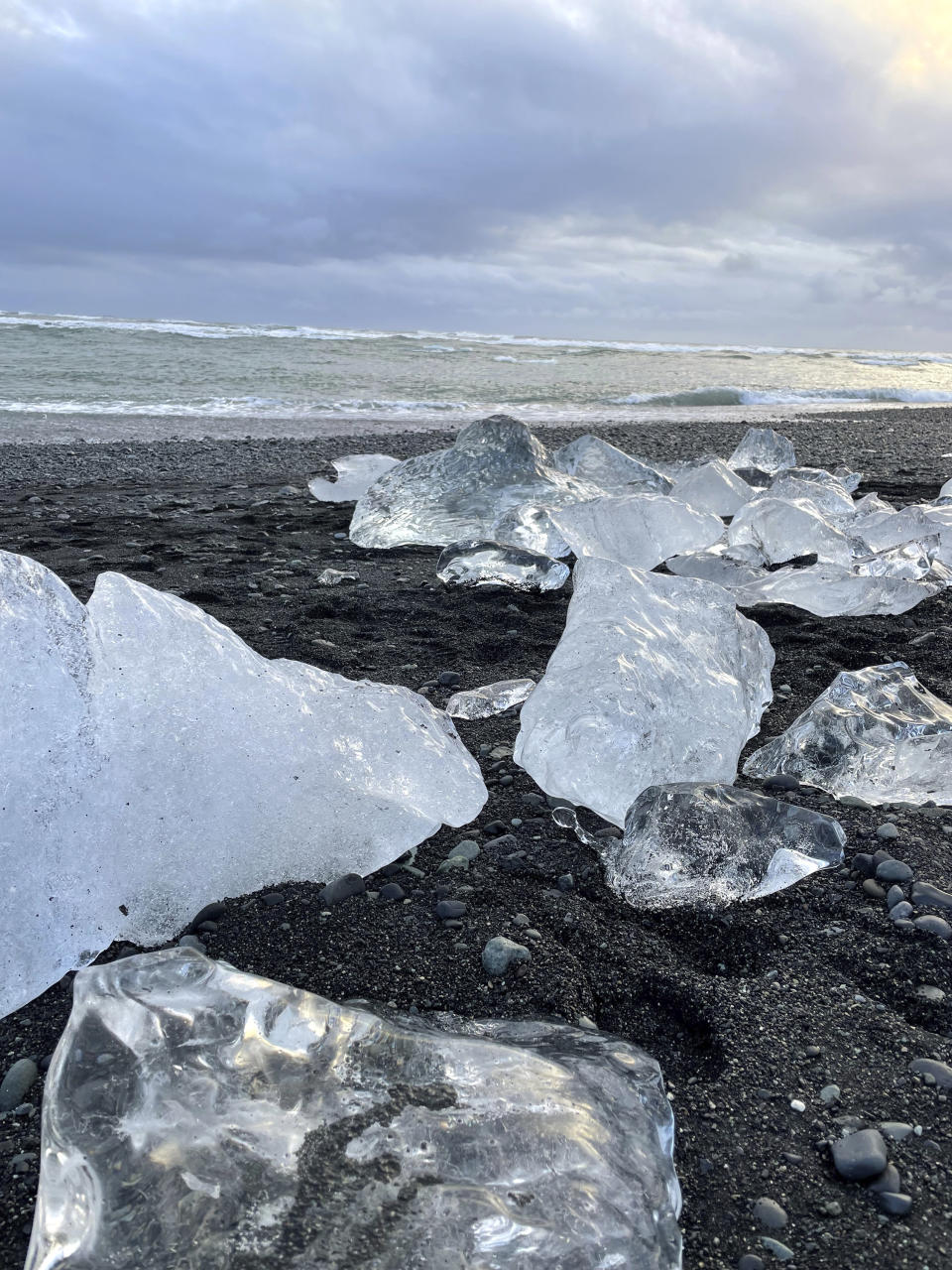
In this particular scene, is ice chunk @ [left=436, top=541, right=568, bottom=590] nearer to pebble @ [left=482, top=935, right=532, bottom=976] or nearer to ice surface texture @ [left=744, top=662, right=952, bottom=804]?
ice surface texture @ [left=744, top=662, right=952, bottom=804]

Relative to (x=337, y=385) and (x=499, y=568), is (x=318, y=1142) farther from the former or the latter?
(x=337, y=385)

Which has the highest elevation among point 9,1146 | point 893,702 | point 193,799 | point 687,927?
point 893,702

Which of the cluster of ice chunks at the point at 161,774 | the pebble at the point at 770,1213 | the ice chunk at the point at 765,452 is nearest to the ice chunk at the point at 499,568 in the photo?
the cluster of ice chunks at the point at 161,774

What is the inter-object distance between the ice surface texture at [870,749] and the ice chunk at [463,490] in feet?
7.40

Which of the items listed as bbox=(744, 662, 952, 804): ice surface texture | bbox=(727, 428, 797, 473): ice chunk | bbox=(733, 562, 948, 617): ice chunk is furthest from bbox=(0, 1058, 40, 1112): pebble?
bbox=(727, 428, 797, 473): ice chunk

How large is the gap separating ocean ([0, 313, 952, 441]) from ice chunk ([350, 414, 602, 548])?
473 centimetres

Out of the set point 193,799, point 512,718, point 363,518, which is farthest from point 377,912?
point 363,518

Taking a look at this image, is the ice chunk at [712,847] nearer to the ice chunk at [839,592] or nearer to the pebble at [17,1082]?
the pebble at [17,1082]

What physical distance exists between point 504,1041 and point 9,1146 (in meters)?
0.66

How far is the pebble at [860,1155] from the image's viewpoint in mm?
1089

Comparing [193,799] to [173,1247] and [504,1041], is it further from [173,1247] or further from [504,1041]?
[173,1247]

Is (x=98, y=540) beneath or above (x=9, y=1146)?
above

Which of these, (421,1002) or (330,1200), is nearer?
(330,1200)

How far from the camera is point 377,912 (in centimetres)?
161
